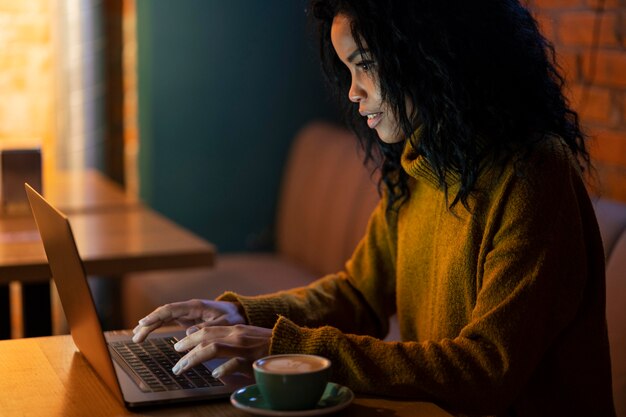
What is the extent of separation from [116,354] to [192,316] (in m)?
0.12

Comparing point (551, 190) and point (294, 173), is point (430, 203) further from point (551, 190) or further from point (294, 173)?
point (294, 173)

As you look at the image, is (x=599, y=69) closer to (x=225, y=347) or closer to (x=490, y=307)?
(x=490, y=307)

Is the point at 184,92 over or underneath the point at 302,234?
over

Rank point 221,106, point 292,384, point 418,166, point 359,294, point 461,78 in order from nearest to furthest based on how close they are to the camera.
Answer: point 292,384 → point 461,78 → point 418,166 → point 359,294 → point 221,106

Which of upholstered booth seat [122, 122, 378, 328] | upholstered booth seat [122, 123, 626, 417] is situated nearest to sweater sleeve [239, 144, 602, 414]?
upholstered booth seat [122, 123, 626, 417]

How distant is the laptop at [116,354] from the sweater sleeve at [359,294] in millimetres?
249

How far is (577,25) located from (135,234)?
1.16 m

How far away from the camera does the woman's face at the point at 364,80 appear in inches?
57.2

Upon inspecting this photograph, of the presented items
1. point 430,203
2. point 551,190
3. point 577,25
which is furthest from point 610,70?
point 551,190

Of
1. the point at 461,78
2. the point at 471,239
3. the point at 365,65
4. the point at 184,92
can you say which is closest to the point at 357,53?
the point at 365,65

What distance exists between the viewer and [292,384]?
112 centimetres

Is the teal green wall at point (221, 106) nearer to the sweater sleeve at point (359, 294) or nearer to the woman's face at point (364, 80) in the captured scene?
the sweater sleeve at point (359, 294)

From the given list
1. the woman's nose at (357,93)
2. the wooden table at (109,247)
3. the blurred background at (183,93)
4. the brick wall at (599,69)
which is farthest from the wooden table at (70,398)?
the blurred background at (183,93)

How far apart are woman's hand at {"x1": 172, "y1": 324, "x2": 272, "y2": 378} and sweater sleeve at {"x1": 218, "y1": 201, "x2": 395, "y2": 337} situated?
0.30 metres
